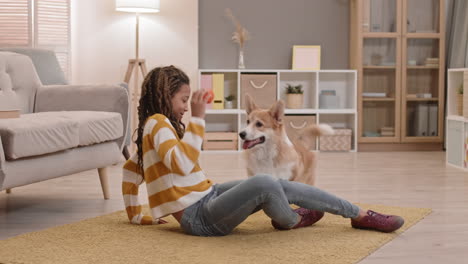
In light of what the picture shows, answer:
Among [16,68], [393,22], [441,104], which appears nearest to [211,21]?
[393,22]

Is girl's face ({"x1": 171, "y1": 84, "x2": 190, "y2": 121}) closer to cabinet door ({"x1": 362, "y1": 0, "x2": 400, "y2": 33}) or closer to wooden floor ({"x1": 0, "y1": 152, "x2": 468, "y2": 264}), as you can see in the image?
wooden floor ({"x1": 0, "y1": 152, "x2": 468, "y2": 264})

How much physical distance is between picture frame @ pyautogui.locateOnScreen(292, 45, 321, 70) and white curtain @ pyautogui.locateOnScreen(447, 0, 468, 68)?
1.16m

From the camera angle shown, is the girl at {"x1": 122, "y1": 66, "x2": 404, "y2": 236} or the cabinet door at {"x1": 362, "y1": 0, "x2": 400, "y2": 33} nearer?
the girl at {"x1": 122, "y1": 66, "x2": 404, "y2": 236}

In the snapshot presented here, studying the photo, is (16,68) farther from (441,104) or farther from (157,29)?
(441,104)

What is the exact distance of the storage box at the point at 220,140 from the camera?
555 centimetres

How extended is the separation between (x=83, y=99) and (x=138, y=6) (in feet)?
5.74

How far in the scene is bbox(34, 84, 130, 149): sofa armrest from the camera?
3.55 metres

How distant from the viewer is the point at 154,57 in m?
5.56

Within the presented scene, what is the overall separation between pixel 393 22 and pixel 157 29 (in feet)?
6.74

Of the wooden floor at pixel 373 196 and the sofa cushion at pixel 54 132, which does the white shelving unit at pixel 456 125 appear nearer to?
the wooden floor at pixel 373 196

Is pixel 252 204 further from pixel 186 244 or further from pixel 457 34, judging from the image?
pixel 457 34

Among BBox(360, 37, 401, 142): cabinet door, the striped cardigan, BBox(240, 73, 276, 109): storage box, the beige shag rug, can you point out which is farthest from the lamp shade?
the striped cardigan

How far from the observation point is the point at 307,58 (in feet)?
18.6

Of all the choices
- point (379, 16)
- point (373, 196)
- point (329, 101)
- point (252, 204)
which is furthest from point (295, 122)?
point (252, 204)
